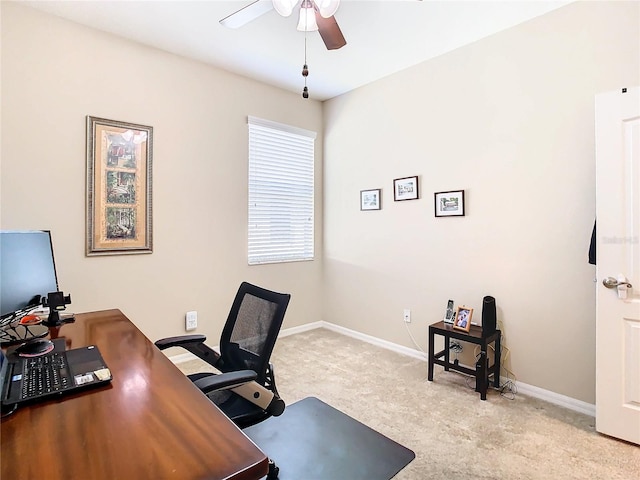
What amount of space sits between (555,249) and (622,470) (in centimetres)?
132

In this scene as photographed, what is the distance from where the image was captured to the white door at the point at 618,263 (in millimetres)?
2002

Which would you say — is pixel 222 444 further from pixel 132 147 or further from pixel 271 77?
pixel 271 77

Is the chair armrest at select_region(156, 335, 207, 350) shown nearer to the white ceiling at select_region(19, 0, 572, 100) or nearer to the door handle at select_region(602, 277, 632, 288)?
the white ceiling at select_region(19, 0, 572, 100)

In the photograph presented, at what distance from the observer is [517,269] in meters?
2.71

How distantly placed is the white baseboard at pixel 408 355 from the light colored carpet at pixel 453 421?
70 millimetres

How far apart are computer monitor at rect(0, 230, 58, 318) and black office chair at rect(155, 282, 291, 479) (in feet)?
2.13

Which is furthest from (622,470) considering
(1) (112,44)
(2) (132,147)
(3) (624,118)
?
(1) (112,44)

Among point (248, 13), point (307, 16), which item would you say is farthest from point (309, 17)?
point (248, 13)

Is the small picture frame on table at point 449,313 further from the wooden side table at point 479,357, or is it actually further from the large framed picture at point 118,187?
the large framed picture at point 118,187

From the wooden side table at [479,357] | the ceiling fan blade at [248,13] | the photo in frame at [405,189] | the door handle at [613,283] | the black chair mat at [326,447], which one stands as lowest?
the black chair mat at [326,447]

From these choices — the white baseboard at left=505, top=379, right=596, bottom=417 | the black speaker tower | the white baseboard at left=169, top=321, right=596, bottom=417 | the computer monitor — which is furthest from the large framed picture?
the white baseboard at left=505, top=379, right=596, bottom=417

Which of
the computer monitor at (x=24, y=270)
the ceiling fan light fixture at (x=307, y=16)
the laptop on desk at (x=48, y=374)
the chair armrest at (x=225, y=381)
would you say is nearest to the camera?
the laptop on desk at (x=48, y=374)

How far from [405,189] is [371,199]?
0.43 metres

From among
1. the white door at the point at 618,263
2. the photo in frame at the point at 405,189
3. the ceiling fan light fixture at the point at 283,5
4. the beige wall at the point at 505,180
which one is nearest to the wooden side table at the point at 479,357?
the beige wall at the point at 505,180
